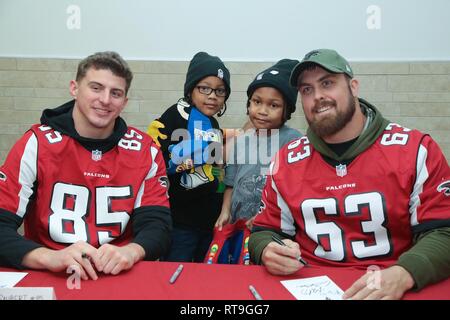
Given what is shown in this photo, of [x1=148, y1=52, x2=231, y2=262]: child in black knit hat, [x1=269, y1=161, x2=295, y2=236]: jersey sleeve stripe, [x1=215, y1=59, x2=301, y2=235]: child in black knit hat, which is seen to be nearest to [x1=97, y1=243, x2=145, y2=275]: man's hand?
[x1=269, y1=161, x2=295, y2=236]: jersey sleeve stripe

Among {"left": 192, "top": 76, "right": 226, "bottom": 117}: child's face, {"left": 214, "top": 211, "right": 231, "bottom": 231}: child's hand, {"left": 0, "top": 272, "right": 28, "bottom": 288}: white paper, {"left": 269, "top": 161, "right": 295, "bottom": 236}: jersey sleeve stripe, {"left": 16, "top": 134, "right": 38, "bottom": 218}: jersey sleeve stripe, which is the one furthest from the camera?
{"left": 192, "top": 76, "right": 226, "bottom": 117}: child's face

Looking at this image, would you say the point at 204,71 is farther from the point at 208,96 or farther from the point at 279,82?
the point at 279,82

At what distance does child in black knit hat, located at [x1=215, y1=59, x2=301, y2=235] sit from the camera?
7.37 ft

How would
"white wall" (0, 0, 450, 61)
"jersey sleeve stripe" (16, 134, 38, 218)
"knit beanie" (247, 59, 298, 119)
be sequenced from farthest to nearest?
"white wall" (0, 0, 450, 61)
"knit beanie" (247, 59, 298, 119)
"jersey sleeve stripe" (16, 134, 38, 218)

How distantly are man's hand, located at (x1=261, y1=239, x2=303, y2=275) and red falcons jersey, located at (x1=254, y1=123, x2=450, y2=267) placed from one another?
314mm

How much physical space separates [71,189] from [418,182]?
4.51 feet

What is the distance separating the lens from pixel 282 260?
51.1 inches

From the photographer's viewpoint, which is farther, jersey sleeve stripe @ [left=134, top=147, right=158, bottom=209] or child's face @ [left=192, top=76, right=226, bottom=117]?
child's face @ [left=192, top=76, right=226, bottom=117]

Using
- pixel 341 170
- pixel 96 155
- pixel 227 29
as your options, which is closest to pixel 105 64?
pixel 96 155

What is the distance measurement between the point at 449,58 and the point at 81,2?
115 inches

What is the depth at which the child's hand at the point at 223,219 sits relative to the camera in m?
2.33

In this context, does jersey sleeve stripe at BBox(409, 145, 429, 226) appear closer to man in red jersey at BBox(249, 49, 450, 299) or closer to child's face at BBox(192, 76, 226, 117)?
man in red jersey at BBox(249, 49, 450, 299)

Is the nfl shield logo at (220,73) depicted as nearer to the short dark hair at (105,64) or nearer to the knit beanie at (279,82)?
the knit beanie at (279,82)

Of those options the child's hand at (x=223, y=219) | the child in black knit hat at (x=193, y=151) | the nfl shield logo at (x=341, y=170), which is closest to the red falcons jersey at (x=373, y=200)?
the nfl shield logo at (x=341, y=170)
